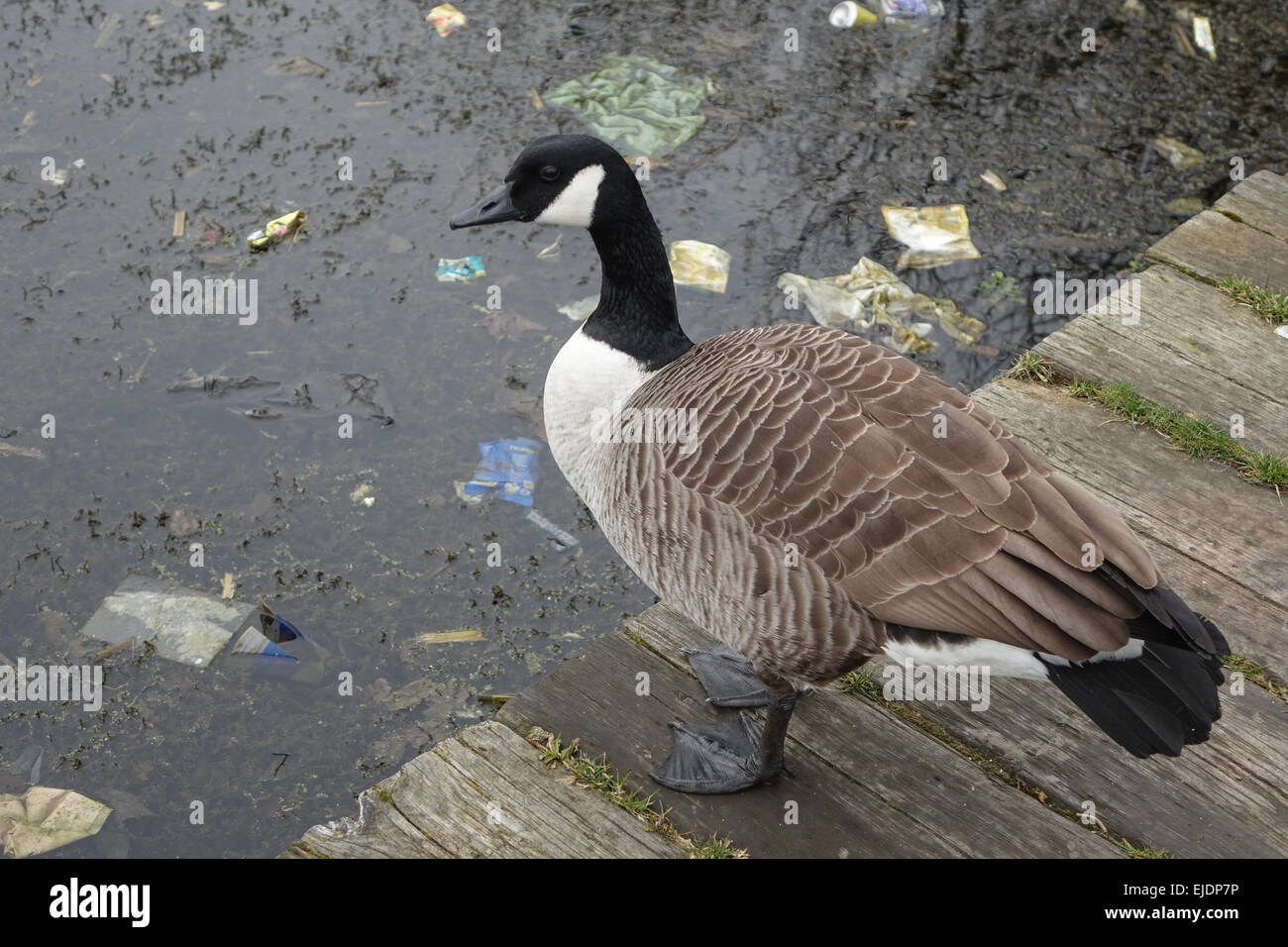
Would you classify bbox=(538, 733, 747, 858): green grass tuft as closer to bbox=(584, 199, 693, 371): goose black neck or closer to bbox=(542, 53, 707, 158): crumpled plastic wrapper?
bbox=(584, 199, 693, 371): goose black neck

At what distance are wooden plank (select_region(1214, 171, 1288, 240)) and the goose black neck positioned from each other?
10.1ft

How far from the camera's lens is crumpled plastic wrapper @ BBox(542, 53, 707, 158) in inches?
250

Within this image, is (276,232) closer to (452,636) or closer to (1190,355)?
(452,636)

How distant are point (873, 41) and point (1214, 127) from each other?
1.98 meters

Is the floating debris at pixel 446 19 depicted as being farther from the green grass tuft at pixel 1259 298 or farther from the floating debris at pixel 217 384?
the green grass tuft at pixel 1259 298

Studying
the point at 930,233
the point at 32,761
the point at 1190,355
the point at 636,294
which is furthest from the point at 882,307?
the point at 32,761

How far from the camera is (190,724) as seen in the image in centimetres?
396

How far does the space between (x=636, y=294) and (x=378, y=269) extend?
2.26 m

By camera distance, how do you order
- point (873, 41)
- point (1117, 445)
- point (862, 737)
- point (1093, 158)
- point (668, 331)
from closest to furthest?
point (862, 737) → point (668, 331) → point (1117, 445) → point (1093, 158) → point (873, 41)

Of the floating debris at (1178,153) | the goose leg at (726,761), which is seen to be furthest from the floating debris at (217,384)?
the floating debris at (1178,153)

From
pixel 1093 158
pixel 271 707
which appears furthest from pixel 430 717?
pixel 1093 158

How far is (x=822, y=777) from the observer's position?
3273 mm
